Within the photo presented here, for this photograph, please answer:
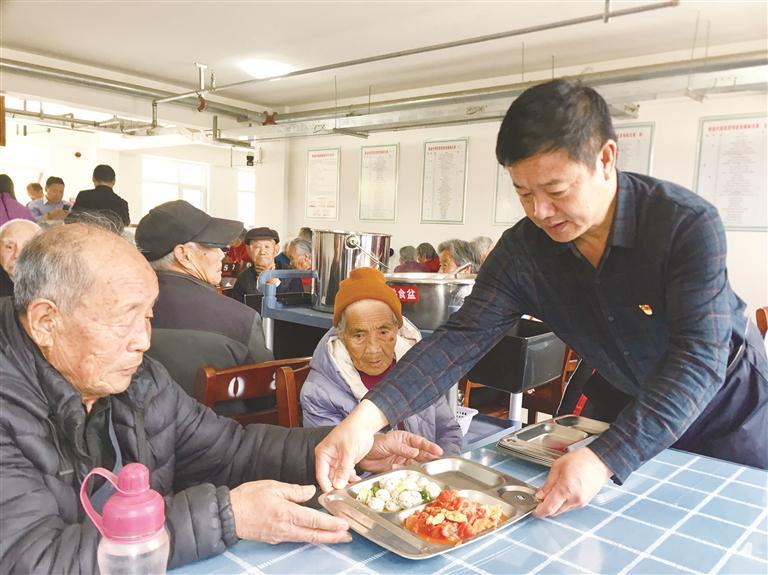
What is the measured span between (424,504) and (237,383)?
80 cm

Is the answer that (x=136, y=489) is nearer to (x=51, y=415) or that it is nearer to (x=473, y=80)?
(x=51, y=415)

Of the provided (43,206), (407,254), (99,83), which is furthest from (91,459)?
(43,206)

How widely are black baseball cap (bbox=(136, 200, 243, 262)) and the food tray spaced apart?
4.63 ft

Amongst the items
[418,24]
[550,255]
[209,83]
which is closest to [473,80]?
[418,24]

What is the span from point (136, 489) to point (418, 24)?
4.74 metres

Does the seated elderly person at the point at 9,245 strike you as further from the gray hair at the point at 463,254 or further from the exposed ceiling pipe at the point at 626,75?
the exposed ceiling pipe at the point at 626,75

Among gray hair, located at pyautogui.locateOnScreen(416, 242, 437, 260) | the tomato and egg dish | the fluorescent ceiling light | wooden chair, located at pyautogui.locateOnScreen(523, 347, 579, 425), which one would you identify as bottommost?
wooden chair, located at pyautogui.locateOnScreen(523, 347, 579, 425)

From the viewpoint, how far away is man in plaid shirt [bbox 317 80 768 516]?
44.9 inches

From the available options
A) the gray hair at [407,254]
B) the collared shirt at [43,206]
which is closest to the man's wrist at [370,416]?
the gray hair at [407,254]

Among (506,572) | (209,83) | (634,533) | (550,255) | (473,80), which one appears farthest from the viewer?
(209,83)

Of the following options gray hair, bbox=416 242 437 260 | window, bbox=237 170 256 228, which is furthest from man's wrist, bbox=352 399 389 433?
window, bbox=237 170 256 228

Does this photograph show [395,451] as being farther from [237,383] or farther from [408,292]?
[408,292]

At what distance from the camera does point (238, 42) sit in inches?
216

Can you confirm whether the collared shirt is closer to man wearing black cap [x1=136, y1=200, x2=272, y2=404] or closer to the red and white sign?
man wearing black cap [x1=136, y1=200, x2=272, y2=404]
